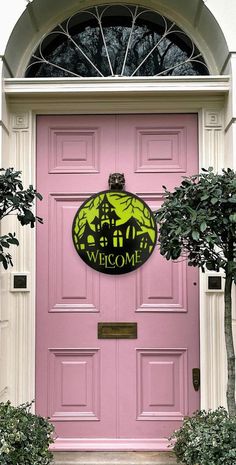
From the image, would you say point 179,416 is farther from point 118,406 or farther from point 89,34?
point 89,34

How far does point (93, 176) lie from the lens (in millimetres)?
4680

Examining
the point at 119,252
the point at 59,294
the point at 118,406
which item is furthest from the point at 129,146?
the point at 118,406

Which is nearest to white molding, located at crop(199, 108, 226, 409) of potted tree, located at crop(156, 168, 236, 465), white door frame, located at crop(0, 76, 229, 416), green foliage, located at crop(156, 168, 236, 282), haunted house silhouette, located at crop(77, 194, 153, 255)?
white door frame, located at crop(0, 76, 229, 416)

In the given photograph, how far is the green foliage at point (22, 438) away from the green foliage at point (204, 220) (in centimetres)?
144

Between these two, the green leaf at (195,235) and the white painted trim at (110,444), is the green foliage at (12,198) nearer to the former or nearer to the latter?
the green leaf at (195,235)

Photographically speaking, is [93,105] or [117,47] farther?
[117,47]

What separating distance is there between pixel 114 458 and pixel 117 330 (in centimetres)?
98

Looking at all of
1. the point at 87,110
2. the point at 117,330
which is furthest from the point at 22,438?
the point at 87,110

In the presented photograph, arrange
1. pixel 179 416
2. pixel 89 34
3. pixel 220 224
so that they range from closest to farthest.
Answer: pixel 220 224, pixel 179 416, pixel 89 34

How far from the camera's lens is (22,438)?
3455 millimetres

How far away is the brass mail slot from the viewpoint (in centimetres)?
455

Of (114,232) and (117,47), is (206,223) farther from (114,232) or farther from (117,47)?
(117,47)

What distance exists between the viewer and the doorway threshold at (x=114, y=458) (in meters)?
Result: 4.27

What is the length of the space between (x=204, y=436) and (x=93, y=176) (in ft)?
7.36
